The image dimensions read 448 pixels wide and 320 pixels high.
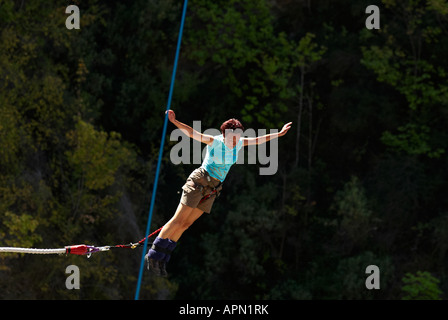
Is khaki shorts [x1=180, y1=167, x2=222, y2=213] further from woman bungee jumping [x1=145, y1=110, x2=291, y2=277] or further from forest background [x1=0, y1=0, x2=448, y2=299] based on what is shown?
forest background [x1=0, y1=0, x2=448, y2=299]

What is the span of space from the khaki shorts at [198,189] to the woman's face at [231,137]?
0.44 metres

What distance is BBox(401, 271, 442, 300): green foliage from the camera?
18703mm

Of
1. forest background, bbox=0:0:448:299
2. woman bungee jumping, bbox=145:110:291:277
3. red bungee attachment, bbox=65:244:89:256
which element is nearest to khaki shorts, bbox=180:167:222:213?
woman bungee jumping, bbox=145:110:291:277

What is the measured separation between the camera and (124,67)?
801 inches

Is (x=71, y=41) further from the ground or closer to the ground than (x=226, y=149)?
further from the ground

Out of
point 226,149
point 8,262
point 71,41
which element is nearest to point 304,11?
point 71,41

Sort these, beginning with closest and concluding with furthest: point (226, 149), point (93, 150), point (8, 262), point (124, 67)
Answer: point (226, 149) → point (8, 262) → point (93, 150) → point (124, 67)

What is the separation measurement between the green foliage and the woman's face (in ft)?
37.9

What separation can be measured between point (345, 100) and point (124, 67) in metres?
5.47

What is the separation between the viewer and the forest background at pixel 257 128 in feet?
59.6

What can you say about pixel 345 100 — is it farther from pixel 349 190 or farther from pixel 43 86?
pixel 43 86

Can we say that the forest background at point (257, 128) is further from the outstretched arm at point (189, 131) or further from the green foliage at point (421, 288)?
the outstretched arm at point (189, 131)

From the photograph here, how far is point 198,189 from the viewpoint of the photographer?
27.4 feet

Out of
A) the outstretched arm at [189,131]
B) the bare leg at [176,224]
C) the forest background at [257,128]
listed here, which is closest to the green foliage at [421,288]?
the forest background at [257,128]
